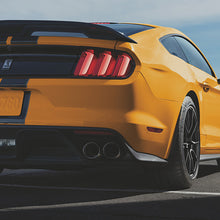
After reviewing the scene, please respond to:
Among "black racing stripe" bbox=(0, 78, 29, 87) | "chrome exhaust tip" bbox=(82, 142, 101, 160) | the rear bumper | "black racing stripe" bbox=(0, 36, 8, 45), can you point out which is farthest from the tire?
"black racing stripe" bbox=(0, 36, 8, 45)

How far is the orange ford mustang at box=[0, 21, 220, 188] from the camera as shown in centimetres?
405

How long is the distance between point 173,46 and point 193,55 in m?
0.76

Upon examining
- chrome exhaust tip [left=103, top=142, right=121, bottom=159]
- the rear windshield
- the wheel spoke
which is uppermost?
the rear windshield

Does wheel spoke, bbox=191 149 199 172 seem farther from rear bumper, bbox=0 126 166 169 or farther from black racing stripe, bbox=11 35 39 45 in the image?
black racing stripe, bbox=11 35 39 45

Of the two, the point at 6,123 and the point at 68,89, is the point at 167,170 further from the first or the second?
the point at 6,123

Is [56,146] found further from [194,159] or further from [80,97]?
[194,159]

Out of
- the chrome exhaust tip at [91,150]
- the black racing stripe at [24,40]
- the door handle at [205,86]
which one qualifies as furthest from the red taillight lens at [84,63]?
the door handle at [205,86]

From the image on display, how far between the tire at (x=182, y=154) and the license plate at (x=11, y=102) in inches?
51.3

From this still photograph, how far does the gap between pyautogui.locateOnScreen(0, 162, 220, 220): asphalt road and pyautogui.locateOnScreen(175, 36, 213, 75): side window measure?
130 centimetres

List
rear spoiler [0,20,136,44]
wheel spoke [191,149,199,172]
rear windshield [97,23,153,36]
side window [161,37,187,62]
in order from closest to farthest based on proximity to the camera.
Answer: rear spoiler [0,20,136,44] < rear windshield [97,23,153,36] < side window [161,37,187,62] < wheel spoke [191,149,199,172]

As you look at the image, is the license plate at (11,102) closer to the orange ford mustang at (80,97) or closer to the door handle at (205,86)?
the orange ford mustang at (80,97)

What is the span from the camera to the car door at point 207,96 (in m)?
5.41

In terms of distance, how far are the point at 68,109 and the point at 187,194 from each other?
137 cm

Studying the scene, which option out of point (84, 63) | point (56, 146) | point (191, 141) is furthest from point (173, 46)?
point (56, 146)
